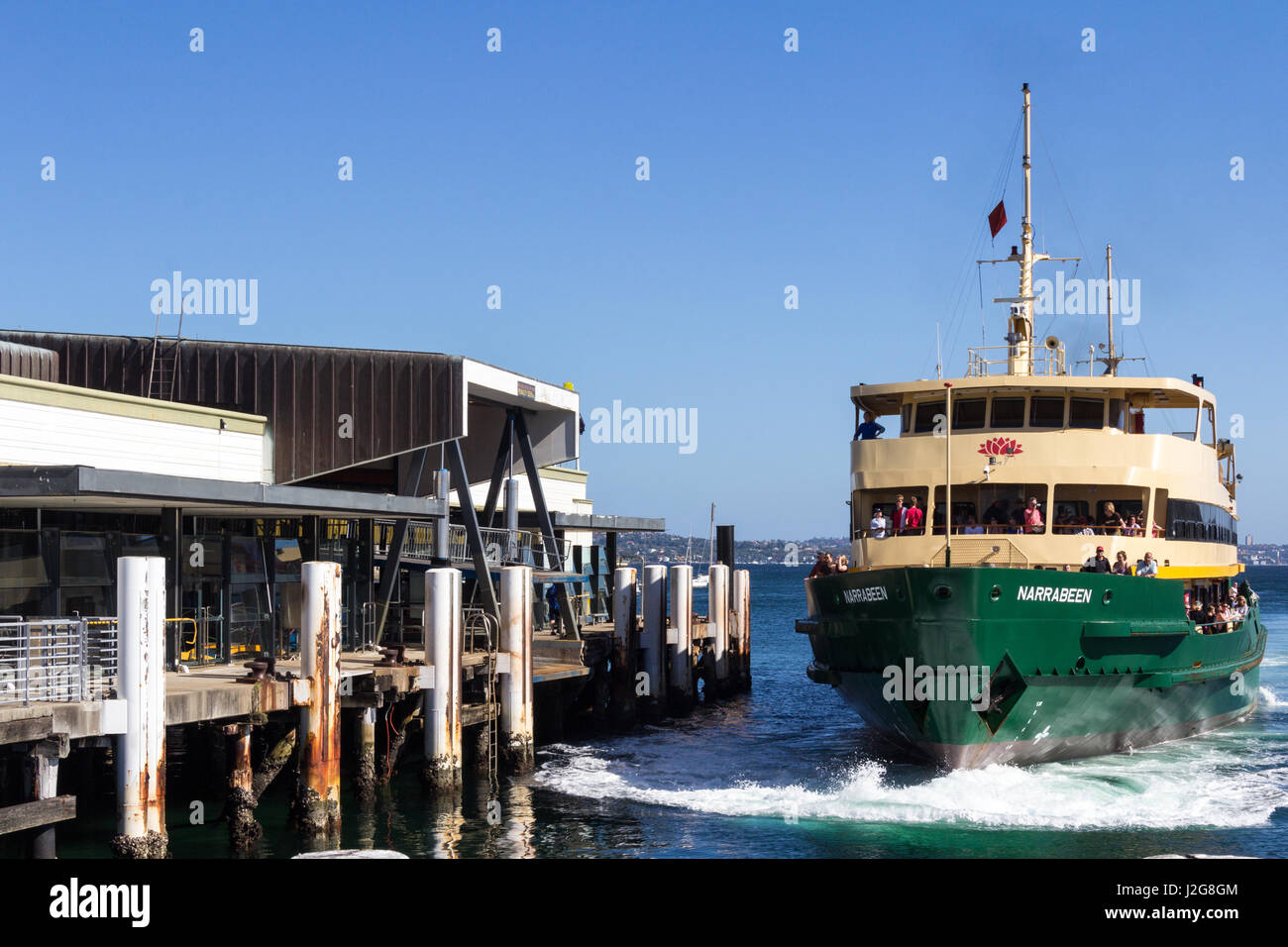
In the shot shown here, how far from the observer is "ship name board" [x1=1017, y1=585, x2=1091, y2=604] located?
2059cm

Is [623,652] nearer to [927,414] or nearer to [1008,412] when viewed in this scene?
[927,414]

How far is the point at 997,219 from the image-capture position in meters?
28.3

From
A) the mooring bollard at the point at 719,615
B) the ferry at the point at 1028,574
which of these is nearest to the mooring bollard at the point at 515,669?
the ferry at the point at 1028,574

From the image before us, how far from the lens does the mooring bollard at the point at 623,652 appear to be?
30.8 m

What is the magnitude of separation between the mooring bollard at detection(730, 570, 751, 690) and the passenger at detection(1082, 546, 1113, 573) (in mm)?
17713

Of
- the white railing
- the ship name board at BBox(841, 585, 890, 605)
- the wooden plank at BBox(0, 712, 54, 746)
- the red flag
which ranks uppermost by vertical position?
the red flag

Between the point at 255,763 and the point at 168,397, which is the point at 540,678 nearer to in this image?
→ the point at 255,763

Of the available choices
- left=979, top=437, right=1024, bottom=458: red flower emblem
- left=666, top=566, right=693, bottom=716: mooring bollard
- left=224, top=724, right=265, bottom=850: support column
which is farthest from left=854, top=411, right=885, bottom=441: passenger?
left=224, top=724, right=265, bottom=850: support column

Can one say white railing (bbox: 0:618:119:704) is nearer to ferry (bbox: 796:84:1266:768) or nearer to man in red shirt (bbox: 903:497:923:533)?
ferry (bbox: 796:84:1266:768)

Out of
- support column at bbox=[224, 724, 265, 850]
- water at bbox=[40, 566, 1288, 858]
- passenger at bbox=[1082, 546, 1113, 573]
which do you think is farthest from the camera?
passenger at bbox=[1082, 546, 1113, 573]

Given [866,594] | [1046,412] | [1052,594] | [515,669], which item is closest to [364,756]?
[515,669]

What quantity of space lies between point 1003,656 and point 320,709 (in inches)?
404
